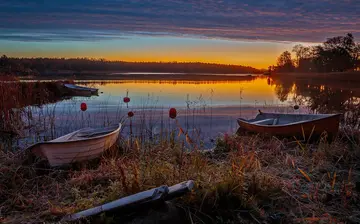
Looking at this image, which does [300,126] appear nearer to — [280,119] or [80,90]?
[280,119]

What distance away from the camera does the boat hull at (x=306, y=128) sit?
1033 cm

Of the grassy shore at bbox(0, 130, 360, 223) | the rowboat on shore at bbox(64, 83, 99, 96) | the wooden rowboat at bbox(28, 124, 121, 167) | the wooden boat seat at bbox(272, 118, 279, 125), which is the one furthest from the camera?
the rowboat on shore at bbox(64, 83, 99, 96)

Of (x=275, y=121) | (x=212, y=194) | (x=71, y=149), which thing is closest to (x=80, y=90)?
(x=275, y=121)

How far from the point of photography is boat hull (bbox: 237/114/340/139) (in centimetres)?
1033

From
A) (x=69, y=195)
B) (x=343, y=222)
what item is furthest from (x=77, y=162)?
(x=343, y=222)

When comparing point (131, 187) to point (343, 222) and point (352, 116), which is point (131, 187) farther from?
point (352, 116)

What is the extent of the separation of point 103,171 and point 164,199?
2673 mm

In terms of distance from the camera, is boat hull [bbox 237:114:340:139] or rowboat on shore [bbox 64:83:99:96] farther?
rowboat on shore [bbox 64:83:99:96]

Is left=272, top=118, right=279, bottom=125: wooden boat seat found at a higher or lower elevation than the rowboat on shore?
lower

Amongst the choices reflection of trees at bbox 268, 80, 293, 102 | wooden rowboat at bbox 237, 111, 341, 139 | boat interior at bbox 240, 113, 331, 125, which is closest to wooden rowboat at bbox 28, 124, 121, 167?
wooden rowboat at bbox 237, 111, 341, 139

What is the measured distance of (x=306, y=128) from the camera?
35.3 feet

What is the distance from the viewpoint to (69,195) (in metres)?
5.10

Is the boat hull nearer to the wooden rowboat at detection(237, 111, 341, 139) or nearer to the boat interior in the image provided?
the wooden rowboat at detection(237, 111, 341, 139)

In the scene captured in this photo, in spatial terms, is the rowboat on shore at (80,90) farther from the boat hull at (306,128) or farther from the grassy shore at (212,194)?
the grassy shore at (212,194)
